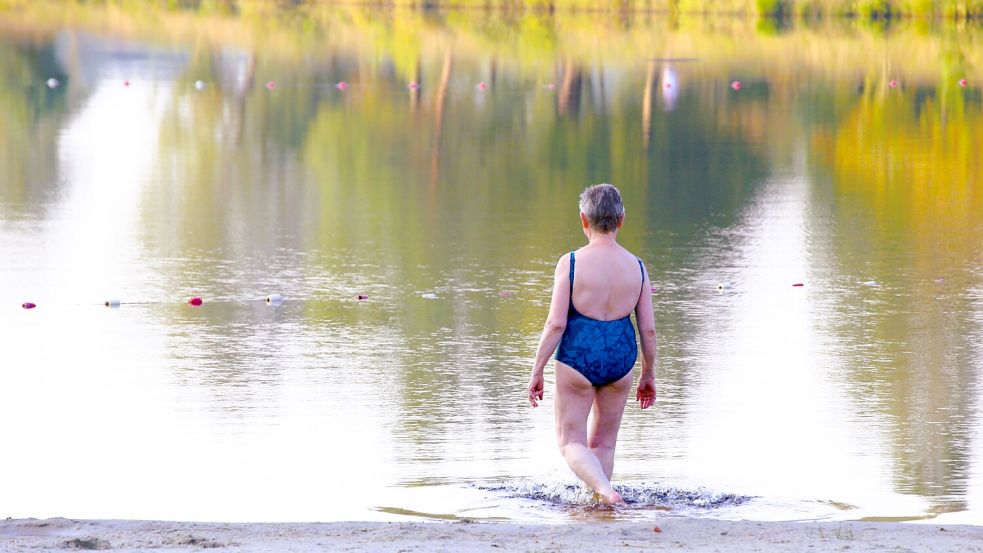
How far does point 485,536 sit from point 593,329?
1.12 meters

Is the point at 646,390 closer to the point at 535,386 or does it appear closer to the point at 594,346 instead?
the point at 594,346

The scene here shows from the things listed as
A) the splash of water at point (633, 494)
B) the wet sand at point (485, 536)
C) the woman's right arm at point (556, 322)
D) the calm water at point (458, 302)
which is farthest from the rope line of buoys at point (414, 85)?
the wet sand at point (485, 536)

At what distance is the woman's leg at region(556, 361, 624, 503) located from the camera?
655 centimetres

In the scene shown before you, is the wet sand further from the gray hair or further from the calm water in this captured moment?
the gray hair

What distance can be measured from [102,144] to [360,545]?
15.9 metres

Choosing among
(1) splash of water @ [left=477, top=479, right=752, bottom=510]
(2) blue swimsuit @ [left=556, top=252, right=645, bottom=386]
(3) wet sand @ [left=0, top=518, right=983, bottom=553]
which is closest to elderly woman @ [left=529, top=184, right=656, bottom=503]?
(2) blue swimsuit @ [left=556, top=252, right=645, bottom=386]

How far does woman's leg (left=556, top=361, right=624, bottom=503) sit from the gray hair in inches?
21.5

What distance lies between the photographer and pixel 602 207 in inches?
255

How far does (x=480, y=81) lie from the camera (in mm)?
30531

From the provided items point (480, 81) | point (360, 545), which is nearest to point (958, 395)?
point (360, 545)

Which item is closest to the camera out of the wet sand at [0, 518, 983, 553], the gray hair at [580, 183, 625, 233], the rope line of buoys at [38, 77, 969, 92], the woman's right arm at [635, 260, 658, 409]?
the wet sand at [0, 518, 983, 553]

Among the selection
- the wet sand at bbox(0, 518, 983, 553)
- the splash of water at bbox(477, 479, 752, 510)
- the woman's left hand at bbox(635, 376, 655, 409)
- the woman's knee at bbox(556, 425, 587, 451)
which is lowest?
the splash of water at bbox(477, 479, 752, 510)

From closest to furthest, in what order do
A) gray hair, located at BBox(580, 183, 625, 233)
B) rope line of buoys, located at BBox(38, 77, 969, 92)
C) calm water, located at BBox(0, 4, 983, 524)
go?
gray hair, located at BBox(580, 183, 625, 233)
calm water, located at BBox(0, 4, 983, 524)
rope line of buoys, located at BBox(38, 77, 969, 92)

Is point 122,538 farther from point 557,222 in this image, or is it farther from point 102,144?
point 102,144
